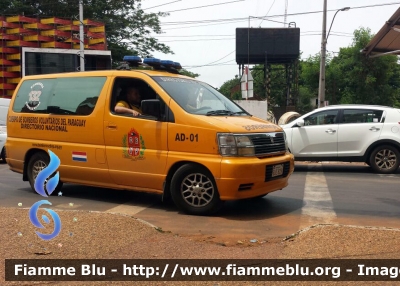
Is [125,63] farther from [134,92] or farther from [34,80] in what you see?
[34,80]

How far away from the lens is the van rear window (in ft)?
24.0

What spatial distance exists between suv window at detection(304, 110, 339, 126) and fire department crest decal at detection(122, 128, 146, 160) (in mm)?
5975

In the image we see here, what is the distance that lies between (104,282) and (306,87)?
141 ft

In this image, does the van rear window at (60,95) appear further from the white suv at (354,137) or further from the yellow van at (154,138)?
the white suv at (354,137)

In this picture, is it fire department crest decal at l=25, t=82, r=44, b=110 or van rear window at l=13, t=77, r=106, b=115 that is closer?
van rear window at l=13, t=77, r=106, b=115

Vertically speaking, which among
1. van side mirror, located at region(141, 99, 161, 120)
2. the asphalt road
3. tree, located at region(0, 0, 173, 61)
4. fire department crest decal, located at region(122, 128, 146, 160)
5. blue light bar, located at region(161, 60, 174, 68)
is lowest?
the asphalt road

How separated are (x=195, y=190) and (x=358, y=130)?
606 centimetres

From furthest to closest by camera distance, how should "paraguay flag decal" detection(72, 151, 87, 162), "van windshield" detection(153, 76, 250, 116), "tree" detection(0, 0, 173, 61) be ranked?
"tree" detection(0, 0, 173, 61)
"paraguay flag decal" detection(72, 151, 87, 162)
"van windshield" detection(153, 76, 250, 116)

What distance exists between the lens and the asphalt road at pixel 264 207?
5.76 m

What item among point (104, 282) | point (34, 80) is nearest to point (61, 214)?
point (104, 282)

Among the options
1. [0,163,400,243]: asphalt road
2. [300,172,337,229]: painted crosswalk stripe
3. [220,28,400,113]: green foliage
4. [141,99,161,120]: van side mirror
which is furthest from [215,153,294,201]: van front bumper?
[220,28,400,113]: green foliage

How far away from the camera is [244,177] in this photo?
6.08m

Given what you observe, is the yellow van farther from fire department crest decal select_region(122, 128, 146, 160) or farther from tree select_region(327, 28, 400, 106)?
tree select_region(327, 28, 400, 106)

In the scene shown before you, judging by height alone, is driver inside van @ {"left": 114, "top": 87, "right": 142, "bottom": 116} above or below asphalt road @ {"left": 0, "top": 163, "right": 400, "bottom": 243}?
above
